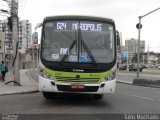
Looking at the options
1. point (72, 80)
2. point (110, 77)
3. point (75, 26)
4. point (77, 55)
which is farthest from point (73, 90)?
point (75, 26)

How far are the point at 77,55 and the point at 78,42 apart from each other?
55cm

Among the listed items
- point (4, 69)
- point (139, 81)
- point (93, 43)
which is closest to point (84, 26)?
point (93, 43)

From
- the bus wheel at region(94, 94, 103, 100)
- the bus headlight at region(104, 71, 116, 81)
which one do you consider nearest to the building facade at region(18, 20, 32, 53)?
the bus wheel at region(94, 94, 103, 100)

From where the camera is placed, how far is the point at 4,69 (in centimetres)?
3419

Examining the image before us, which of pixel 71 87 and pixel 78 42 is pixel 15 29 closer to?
pixel 78 42

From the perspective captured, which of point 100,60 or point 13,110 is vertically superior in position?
point 100,60

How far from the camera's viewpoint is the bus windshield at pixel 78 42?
1502 cm

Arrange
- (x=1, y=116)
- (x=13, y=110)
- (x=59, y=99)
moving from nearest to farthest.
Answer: (x=1, y=116) < (x=13, y=110) < (x=59, y=99)

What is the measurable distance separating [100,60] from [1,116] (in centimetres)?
457

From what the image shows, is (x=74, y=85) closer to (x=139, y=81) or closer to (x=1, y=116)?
(x=1, y=116)

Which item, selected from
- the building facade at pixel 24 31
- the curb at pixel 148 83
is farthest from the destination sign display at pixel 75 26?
the building facade at pixel 24 31

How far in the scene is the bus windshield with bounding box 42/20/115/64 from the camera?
15.0m

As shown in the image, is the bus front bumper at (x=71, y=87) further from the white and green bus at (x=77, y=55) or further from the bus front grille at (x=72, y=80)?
the bus front grille at (x=72, y=80)

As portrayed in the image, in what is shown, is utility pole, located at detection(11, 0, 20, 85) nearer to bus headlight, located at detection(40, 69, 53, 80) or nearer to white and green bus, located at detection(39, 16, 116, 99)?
white and green bus, located at detection(39, 16, 116, 99)
